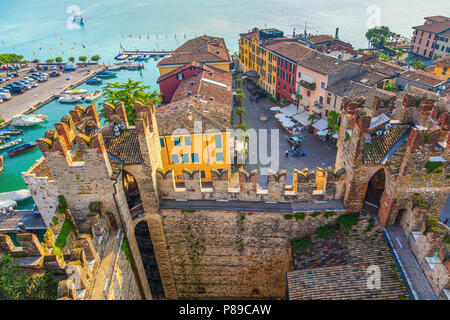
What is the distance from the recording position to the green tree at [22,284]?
1209cm

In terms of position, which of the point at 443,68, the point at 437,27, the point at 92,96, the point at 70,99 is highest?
the point at 437,27

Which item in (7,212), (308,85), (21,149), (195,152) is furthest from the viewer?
(21,149)

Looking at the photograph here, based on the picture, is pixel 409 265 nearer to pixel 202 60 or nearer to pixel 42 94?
pixel 202 60

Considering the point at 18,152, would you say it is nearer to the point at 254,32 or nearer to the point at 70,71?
the point at 70,71

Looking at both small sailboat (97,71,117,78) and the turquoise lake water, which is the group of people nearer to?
the turquoise lake water

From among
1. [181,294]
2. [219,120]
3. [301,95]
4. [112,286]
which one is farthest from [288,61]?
[112,286]

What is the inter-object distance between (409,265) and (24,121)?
66.7 m

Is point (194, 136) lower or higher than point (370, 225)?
lower

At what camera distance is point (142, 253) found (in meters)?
20.8

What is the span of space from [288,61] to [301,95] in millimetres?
7120

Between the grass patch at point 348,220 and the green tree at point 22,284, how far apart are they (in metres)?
15.2

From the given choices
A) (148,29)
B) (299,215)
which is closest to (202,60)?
(299,215)

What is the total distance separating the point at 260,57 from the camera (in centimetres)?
6359

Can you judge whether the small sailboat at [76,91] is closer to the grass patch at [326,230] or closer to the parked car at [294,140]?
the parked car at [294,140]
